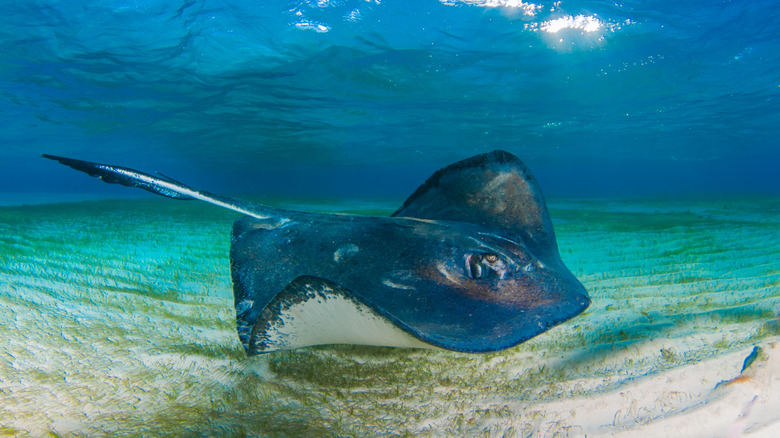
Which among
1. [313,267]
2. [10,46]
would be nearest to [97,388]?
[313,267]

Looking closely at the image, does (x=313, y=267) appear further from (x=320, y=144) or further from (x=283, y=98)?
(x=320, y=144)

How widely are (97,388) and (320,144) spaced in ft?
101

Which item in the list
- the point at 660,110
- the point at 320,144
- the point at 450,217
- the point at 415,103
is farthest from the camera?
the point at 320,144

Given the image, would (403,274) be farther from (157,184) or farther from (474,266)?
(157,184)

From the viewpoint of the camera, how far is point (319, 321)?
166 centimetres

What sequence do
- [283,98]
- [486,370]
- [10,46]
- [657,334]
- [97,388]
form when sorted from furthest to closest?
[283,98] < [10,46] < [657,334] < [486,370] < [97,388]

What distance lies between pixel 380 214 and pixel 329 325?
31.8 feet

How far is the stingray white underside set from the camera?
4.91 ft

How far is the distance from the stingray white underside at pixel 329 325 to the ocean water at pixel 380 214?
0.37m

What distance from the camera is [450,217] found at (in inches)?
124

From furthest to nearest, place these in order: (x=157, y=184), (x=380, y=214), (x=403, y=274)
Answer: (x=380, y=214) → (x=157, y=184) → (x=403, y=274)

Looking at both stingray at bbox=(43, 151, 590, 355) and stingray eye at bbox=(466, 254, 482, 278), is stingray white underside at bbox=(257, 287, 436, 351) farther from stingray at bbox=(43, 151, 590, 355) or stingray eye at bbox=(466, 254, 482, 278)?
stingray eye at bbox=(466, 254, 482, 278)

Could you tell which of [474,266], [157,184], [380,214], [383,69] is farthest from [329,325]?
[383,69]

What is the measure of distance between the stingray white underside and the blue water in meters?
11.2
